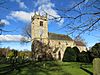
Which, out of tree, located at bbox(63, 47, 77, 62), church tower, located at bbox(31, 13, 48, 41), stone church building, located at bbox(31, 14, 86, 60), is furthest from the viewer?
stone church building, located at bbox(31, 14, 86, 60)

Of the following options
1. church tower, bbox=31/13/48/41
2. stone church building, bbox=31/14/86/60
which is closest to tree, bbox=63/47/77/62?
stone church building, bbox=31/14/86/60

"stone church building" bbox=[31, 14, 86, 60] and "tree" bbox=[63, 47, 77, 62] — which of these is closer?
"tree" bbox=[63, 47, 77, 62]

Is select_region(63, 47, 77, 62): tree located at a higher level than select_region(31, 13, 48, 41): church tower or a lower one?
lower

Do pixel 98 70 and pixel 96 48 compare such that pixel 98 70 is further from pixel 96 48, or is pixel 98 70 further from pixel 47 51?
pixel 47 51

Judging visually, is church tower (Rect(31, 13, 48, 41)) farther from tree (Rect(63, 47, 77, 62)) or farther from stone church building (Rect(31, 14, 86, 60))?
tree (Rect(63, 47, 77, 62))

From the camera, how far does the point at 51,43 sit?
270ft

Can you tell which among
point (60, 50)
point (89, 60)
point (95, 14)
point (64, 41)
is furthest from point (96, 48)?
point (64, 41)

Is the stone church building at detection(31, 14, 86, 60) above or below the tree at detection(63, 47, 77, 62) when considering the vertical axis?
above

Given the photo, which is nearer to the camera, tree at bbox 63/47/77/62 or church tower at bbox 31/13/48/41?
tree at bbox 63/47/77/62

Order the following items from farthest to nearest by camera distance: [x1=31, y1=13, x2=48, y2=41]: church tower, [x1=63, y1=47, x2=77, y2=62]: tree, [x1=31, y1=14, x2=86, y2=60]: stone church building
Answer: [x1=31, y1=14, x2=86, y2=60]: stone church building < [x1=31, y1=13, x2=48, y2=41]: church tower < [x1=63, y1=47, x2=77, y2=62]: tree

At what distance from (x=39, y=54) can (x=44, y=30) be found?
12847mm

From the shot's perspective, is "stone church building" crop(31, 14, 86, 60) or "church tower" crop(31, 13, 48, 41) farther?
"stone church building" crop(31, 14, 86, 60)

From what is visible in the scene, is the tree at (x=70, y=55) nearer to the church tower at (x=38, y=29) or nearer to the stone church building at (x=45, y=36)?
the stone church building at (x=45, y=36)

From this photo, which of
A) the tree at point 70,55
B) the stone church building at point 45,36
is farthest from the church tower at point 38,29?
the tree at point 70,55
